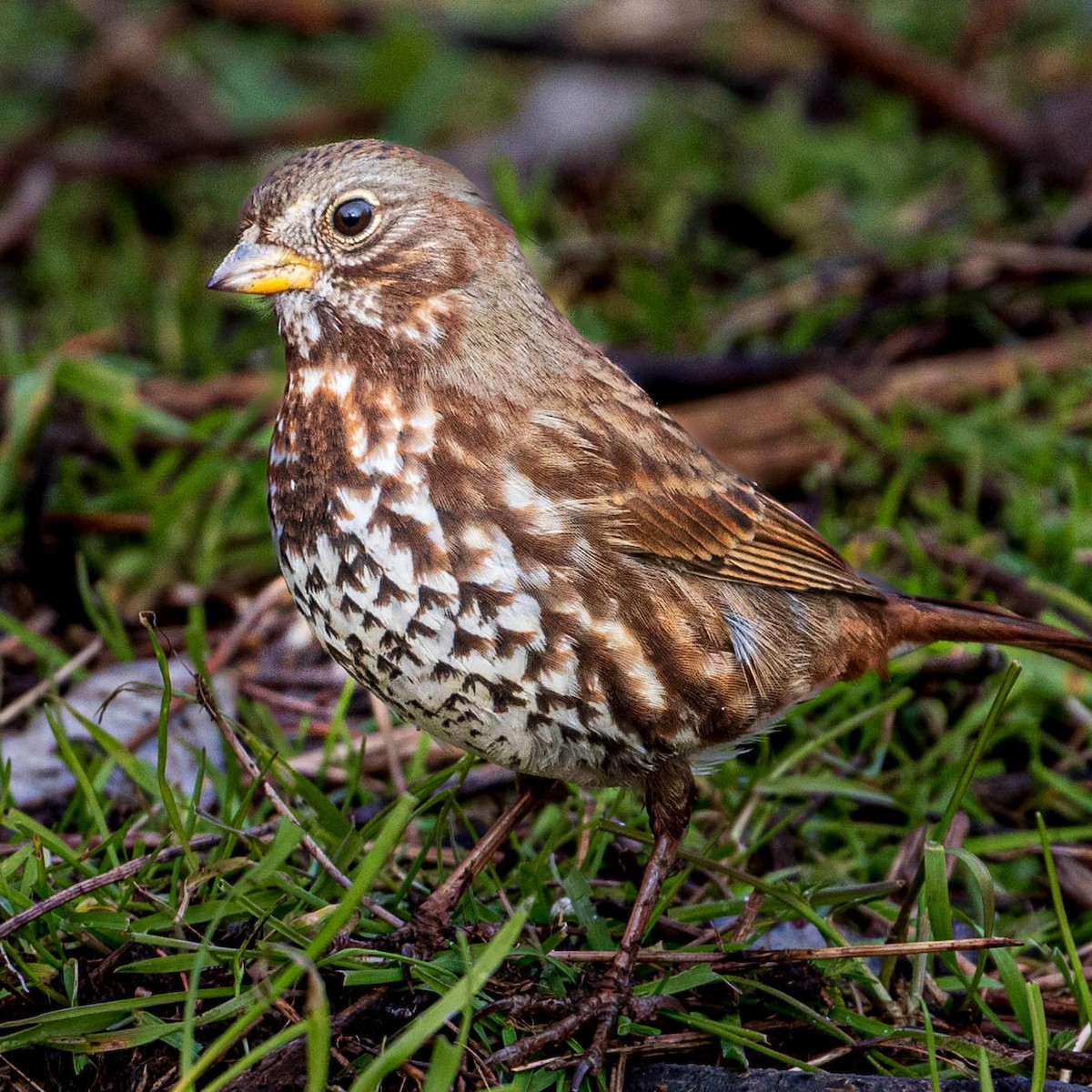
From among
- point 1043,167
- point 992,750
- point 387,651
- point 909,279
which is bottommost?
point 992,750

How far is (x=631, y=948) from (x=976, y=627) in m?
1.12

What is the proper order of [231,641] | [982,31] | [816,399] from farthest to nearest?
Result: [982,31] → [816,399] → [231,641]

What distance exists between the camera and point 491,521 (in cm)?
286

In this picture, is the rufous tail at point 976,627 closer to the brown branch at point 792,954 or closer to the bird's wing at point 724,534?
the bird's wing at point 724,534

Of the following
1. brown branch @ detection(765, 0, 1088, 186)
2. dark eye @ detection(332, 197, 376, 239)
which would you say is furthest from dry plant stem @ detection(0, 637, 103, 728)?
brown branch @ detection(765, 0, 1088, 186)

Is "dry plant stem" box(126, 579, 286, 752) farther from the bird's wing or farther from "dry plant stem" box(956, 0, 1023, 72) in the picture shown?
"dry plant stem" box(956, 0, 1023, 72)

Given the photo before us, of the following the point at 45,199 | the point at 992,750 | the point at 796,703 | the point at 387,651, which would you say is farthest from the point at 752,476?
the point at 45,199

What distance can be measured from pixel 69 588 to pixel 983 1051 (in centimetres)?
267

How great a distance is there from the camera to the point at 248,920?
2898mm

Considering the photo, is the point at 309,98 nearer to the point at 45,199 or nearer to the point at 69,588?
the point at 45,199

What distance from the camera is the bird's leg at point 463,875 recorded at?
2984 mm

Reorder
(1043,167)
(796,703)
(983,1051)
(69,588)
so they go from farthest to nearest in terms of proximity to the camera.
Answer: (1043,167) < (69,588) < (796,703) < (983,1051)

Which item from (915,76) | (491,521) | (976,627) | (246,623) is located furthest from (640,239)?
(491,521)

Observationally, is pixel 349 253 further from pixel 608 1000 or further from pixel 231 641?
pixel 608 1000
